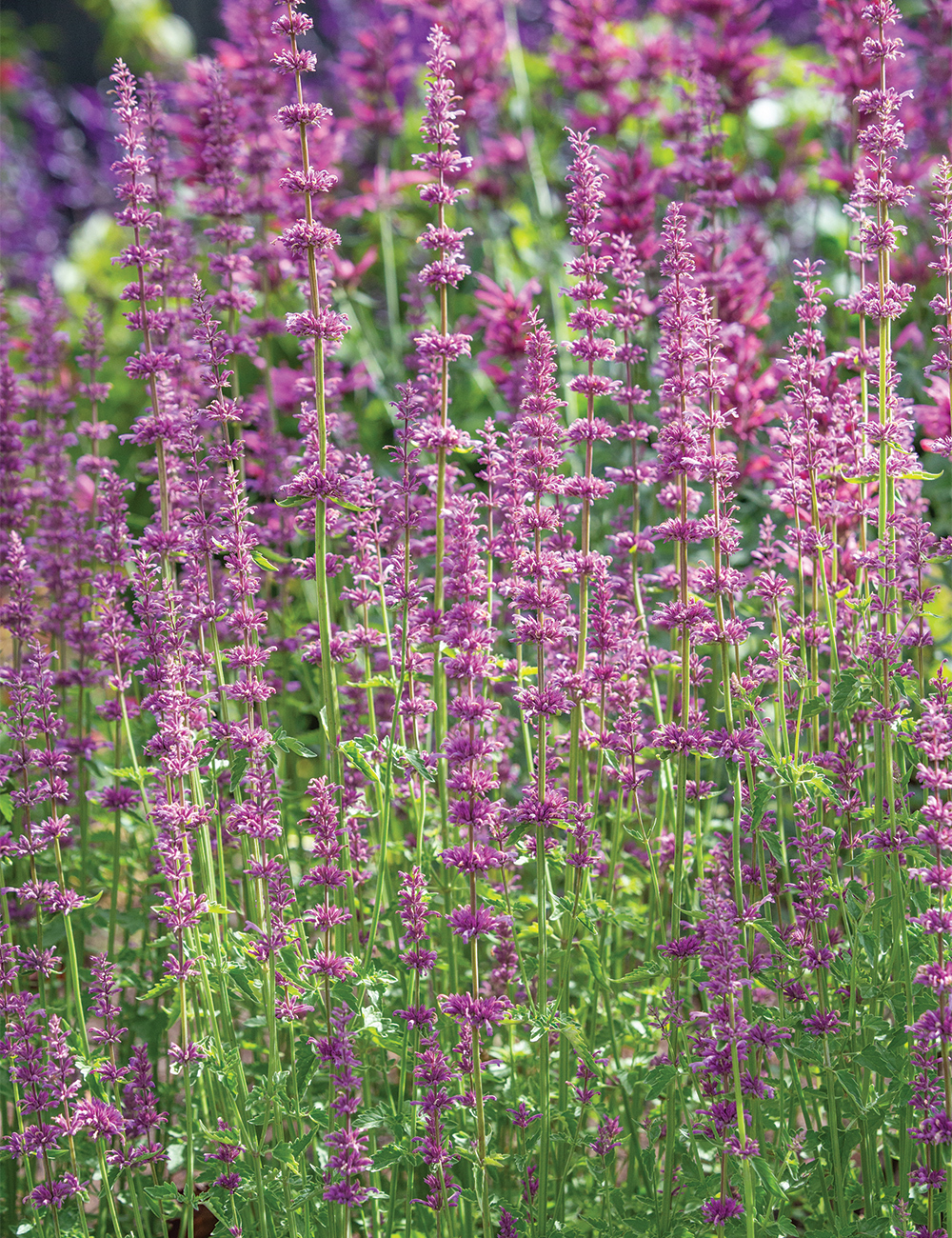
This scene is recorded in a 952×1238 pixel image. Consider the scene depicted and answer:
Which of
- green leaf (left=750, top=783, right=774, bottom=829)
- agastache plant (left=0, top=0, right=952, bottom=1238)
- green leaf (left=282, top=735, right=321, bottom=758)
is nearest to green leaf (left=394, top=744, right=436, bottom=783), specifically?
agastache plant (left=0, top=0, right=952, bottom=1238)

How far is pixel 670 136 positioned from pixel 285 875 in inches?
153

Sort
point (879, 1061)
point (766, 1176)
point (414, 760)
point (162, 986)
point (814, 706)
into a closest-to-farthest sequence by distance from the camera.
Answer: point (766, 1176) → point (879, 1061) → point (414, 760) → point (162, 986) → point (814, 706)

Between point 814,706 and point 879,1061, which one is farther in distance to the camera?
point 814,706

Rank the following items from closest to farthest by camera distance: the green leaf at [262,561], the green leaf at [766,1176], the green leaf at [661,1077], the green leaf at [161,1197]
A: the green leaf at [766,1176] → the green leaf at [661,1077] → the green leaf at [262,561] → the green leaf at [161,1197]

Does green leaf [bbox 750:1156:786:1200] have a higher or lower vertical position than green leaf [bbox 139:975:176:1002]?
lower

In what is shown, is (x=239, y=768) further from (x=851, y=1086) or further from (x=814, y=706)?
(x=851, y=1086)

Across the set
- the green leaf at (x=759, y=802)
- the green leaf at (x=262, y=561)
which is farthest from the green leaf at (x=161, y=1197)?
the green leaf at (x=759, y=802)

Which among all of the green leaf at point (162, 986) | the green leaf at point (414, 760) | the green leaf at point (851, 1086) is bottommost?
the green leaf at point (851, 1086)

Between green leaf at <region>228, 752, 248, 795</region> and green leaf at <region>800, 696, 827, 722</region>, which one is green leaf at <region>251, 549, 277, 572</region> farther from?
green leaf at <region>800, 696, 827, 722</region>

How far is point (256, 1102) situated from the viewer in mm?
2707

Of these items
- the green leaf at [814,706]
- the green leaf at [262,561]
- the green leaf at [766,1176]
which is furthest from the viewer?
the green leaf at [814,706]

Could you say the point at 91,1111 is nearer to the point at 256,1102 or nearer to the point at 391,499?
the point at 256,1102

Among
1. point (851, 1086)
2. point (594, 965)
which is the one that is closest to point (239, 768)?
point (594, 965)

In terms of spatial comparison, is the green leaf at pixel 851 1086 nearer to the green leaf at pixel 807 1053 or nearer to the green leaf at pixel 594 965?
the green leaf at pixel 807 1053
